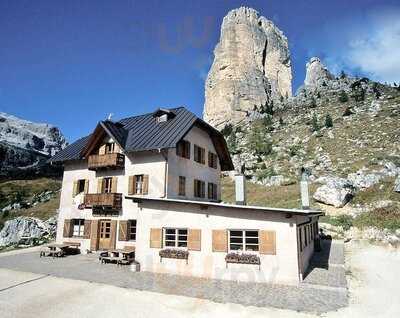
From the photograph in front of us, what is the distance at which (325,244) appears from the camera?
27047 mm

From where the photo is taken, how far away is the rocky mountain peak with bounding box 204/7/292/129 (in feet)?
398

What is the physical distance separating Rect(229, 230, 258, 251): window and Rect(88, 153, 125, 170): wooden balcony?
12.1 metres

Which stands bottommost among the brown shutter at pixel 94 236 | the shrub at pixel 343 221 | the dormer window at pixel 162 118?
the brown shutter at pixel 94 236

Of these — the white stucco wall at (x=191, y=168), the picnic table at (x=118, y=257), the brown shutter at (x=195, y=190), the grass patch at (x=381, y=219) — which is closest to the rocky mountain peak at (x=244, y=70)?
the grass patch at (x=381, y=219)

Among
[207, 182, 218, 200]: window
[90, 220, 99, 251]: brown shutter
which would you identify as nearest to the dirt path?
[90, 220, 99, 251]: brown shutter

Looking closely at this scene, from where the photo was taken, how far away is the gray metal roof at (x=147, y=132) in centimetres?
2341

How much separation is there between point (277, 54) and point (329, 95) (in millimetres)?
61028

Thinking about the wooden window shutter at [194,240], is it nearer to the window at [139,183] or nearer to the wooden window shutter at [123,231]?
the window at [139,183]

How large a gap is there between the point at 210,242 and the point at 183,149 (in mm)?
10493

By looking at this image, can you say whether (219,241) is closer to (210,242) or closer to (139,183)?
(210,242)

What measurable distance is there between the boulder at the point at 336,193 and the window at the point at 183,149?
67.5 feet

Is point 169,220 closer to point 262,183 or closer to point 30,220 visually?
point 30,220

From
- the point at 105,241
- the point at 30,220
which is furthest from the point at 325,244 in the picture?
the point at 30,220

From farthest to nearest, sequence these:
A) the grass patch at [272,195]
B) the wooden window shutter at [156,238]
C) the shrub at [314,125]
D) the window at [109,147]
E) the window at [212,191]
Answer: the shrub at [314,125] < the grass patch at [272,195] < the window at [212,191] < the window at [109,147] < the wooden window shutter at [156,238]
